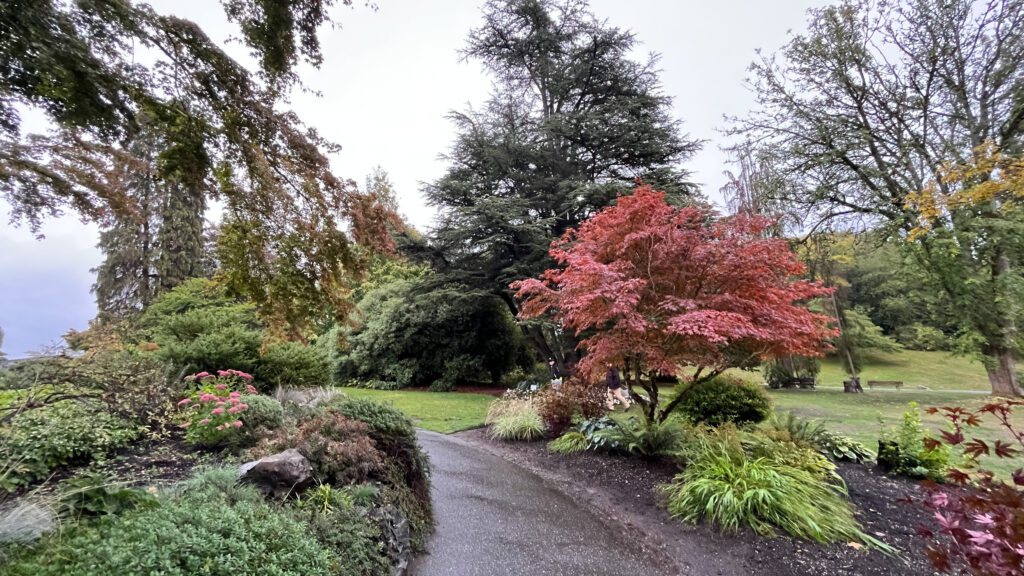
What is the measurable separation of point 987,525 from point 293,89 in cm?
632

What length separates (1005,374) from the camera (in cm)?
1080

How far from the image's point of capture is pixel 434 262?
46.6 feet

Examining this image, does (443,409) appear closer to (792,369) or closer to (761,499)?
(761,499)

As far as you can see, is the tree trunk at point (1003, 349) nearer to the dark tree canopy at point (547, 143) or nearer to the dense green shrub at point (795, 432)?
the dark tree canopy at point (547, 143)

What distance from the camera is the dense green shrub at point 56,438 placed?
2779 millimetres

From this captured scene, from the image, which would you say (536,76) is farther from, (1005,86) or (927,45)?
(1005,86)

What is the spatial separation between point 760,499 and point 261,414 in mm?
4880

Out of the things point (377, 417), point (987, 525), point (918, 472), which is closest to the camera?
point (987, 525)

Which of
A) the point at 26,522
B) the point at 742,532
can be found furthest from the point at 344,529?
the point at 742,532

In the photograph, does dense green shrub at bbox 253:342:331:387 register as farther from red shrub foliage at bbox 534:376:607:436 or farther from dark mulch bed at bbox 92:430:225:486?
red shrub foliage at bbox 534:376:607:436

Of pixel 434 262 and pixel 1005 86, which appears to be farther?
pixel 434 262

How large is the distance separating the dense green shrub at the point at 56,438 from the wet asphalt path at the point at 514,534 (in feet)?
9.11

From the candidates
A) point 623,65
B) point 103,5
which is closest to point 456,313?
point 623,65

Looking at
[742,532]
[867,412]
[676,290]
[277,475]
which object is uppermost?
[676,290]
